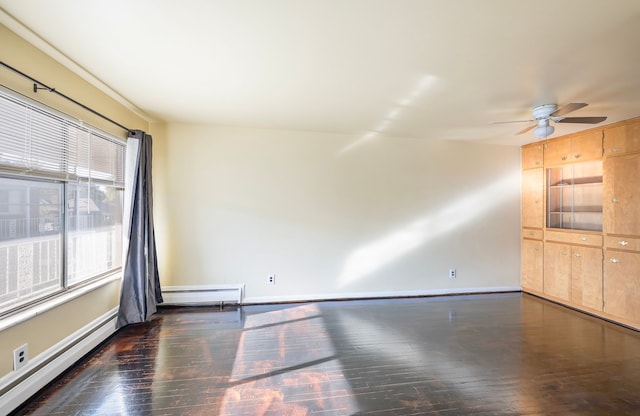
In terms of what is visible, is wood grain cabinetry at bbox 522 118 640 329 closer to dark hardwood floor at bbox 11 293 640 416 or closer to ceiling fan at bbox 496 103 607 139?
dark hardwood floor at bbox 11 293 640 416

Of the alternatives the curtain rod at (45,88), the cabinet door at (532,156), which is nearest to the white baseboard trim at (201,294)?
the curtain rod at (45,88)

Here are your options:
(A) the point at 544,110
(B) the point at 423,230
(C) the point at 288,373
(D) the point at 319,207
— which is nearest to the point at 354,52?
(A) the point at 544,110

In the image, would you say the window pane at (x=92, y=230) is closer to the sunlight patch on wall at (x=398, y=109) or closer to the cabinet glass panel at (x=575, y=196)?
the sunlight patch on wall at (x=398, y=109)

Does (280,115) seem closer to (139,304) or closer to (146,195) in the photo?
(146,195)

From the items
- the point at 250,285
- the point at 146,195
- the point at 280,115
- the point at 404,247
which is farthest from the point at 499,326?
the point at 146,195

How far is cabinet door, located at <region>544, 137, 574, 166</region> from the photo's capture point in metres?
4.01

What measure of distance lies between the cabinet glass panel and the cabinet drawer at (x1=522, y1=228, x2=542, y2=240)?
19 centimetres

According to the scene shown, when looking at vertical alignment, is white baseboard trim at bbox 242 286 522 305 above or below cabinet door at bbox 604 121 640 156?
below

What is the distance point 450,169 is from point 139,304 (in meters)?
4.65

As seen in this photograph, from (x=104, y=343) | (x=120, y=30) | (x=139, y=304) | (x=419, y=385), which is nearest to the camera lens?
(x=120, y=30)

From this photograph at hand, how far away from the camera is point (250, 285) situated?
399 cm

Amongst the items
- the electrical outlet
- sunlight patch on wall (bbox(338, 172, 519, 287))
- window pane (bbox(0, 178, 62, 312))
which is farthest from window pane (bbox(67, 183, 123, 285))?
sunlight patch on wall (bbox(338, 172, 519, 287))

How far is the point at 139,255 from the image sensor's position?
319 centimetres

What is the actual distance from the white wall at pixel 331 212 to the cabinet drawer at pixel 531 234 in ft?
0.31
